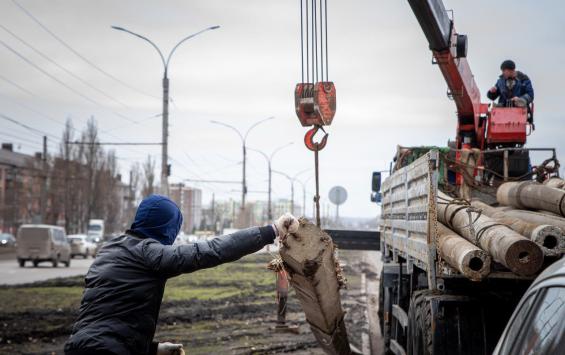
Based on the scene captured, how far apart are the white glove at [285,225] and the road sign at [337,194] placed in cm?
2721

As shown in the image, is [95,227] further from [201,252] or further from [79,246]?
[201,252]

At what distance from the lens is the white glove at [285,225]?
16.0ft

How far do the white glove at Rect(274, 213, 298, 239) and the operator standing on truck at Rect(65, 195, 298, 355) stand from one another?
8 centimetres

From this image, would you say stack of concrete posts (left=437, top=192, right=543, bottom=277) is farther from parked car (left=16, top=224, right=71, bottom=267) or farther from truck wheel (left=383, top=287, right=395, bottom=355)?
parked car (left=16, top=224, right=71, bottom=267)

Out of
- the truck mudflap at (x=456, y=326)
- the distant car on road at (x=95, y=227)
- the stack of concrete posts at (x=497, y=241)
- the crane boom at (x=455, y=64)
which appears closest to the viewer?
the stack of concrete posts at (x=497, y=241)

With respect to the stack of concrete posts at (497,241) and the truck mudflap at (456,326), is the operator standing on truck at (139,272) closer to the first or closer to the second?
the stack of concrete posts at (497,241)

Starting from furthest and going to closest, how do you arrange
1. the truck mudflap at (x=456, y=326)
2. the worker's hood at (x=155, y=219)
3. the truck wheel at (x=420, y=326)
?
the truck wheel at (x=420, y=326) < the truck mudflap at (x=456, y=326) < the worker's hood at (x=155, y=219)

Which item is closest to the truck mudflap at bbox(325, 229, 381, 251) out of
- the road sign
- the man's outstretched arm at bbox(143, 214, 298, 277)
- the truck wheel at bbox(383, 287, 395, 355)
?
the truck wheel at bbox(383, 287, 395, 355)

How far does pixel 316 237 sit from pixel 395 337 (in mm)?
4583

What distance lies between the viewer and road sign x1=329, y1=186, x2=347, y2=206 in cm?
3219

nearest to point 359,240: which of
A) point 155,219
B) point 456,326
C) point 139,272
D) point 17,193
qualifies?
point 456,326

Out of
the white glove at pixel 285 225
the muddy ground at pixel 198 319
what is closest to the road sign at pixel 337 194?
the muddy ground at pixel 198 319

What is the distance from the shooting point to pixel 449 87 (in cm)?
1302

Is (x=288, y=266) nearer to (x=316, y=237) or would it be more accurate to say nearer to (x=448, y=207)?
(x=316, y=237)
